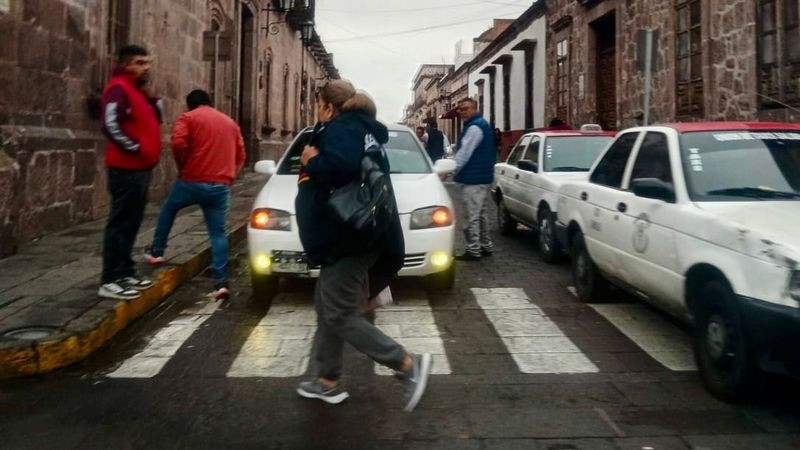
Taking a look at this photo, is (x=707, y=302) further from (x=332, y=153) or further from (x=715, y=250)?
(x=332, y=153)

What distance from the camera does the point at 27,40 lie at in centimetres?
797

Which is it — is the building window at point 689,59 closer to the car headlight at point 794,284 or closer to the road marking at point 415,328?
the road marking at point 415,328

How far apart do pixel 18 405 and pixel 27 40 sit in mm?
5378

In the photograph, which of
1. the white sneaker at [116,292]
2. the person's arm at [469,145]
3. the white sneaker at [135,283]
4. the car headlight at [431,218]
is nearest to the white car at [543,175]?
the person's arm at [469,145]

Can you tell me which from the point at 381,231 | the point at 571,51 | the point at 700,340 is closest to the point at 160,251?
the point at 381,231

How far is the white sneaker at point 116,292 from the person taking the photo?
5566 millimetres

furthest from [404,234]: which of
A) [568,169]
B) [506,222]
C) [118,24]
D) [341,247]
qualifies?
[118,24]

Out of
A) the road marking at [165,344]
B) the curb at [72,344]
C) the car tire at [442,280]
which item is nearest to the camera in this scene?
the curb at [72,344]

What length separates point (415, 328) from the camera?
218 inches

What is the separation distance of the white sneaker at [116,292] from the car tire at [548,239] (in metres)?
4.48

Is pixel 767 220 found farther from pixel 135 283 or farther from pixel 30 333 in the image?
pixel 135 283

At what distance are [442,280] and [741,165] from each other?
2.80 metres

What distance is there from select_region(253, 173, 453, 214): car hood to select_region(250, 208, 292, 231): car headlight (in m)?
0.04

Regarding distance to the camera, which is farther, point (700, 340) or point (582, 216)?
point (582, 216)
